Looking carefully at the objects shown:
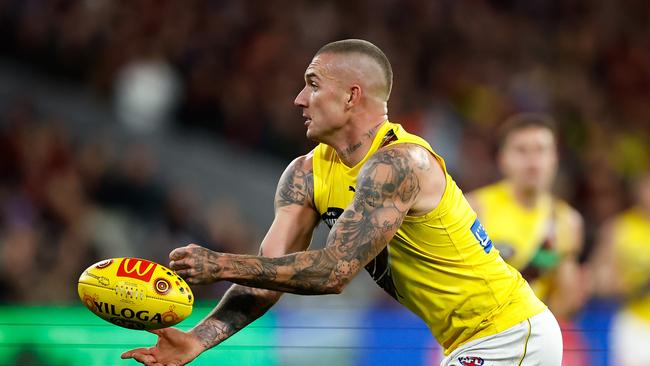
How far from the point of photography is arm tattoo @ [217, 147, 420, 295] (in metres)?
4.25

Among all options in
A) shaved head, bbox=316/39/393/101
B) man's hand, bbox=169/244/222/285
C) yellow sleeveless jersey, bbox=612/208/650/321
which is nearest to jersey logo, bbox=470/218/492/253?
shaved head, bbox=316/39/393/101

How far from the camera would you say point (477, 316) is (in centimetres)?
481

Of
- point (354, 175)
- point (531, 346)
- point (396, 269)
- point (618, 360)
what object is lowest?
point (618, 360)

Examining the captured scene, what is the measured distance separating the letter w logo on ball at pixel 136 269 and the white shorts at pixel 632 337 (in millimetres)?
4128

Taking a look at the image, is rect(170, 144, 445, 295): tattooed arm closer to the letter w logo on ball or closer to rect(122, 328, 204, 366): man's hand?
the letter w logo on ball

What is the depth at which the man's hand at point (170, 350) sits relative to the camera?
15.1 ft

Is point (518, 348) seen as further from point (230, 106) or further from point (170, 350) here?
point (230, 106)

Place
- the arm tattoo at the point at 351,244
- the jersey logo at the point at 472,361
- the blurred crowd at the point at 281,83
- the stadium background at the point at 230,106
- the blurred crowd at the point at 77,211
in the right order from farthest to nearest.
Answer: the blurred crowd at the point at 281,83, the stadium background at the point at 230,106, the blurred crowd at the point at 77,211, the jersey logo at the point at 472,361, the arm tattoo at the point at 351,244

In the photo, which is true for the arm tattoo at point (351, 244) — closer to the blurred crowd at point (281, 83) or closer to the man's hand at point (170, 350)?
the man's hand at point (170, 350)

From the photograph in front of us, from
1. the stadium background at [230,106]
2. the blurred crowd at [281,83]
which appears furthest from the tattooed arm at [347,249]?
the blurred crowd at [281,83]

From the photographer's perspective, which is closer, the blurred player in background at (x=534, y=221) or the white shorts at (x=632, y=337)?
the blurred player in background at (x=534, y=221)

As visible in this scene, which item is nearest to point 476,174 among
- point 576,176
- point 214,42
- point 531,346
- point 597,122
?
point 576,176

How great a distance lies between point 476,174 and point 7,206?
15.4 ft

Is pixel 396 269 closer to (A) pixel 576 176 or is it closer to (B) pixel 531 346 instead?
(B) pixel 531 346
